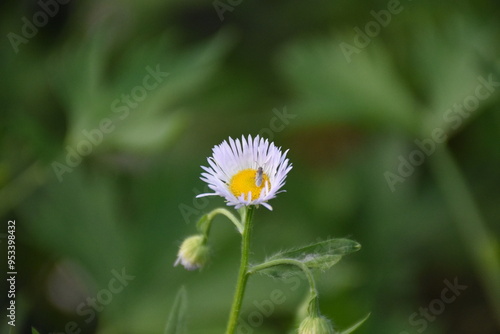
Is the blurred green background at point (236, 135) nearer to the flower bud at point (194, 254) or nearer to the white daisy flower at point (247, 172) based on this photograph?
the flower bud at point (194, 254)

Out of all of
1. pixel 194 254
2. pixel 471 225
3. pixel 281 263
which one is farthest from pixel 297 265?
pixel 471 225

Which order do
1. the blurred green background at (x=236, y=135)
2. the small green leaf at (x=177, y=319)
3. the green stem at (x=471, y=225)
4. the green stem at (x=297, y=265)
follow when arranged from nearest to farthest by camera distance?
the green stem at (x=297, y=265) < the small green leaf at (x=177, y=319) < the blurred green background at (x=236, y=135) < the green stem at (x=471, y=225)

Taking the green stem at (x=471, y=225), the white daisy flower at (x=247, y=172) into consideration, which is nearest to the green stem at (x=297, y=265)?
the white daisy flower at (x=247, y=172)

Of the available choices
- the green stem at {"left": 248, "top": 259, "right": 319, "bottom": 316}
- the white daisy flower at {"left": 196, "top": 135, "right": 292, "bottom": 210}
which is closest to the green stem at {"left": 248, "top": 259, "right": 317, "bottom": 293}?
the green stem at {"left": 248, "top": 259, "right": 319, "bottom": 316}

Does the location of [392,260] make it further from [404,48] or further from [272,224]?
[404,48]

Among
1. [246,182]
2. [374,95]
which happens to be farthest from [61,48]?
[246,182]

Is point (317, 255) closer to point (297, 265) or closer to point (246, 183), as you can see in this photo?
point (297, 265)
